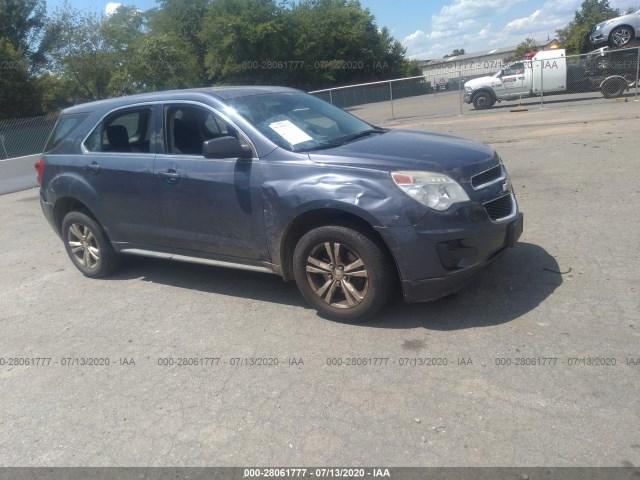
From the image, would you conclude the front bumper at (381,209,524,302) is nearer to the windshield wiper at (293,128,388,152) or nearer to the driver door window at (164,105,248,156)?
the windshield wiper at (293,128,388,152)

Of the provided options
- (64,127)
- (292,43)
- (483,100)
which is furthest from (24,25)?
(64,127)

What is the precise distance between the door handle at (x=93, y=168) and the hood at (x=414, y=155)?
2399 millimetres

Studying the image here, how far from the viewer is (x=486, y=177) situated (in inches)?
177

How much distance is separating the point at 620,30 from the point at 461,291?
21.8m

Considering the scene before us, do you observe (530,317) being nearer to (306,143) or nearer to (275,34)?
(306,143)

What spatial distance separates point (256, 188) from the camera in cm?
464

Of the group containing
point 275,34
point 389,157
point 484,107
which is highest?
point 275,34

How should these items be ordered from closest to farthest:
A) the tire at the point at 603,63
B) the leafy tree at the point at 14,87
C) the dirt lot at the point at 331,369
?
the dirt lot at the point at 331,369 < the tire at the point at 603,63 < the leafy tree at the point at 14,87

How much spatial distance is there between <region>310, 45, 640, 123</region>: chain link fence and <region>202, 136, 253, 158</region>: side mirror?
61.0 feet

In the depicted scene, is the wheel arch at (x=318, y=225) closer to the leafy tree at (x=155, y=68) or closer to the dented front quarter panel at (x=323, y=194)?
the dented front quarter panel at (x=323, y=194)

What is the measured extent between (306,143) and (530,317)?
2.21 m

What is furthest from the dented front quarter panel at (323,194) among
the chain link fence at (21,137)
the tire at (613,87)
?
the tire at (613,87)

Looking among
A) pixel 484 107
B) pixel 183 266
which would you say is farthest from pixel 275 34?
pixel 183 266

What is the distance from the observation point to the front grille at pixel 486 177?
14.2 ft
